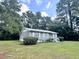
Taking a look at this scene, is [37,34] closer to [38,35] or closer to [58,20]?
[38,35]

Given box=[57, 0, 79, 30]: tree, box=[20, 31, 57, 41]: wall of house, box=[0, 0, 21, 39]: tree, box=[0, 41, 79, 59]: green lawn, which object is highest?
box=[57, 0, 79, 30]: tree

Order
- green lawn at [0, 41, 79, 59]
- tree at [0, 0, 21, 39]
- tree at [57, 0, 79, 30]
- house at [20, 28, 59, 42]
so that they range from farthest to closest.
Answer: tree at [57, 0, 79, 30] → tree at [0, 0, 21, 39] → house at [20, 28, 59, 42] → green lawn at [0, 41, 79, 59]

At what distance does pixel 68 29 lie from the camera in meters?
50.0

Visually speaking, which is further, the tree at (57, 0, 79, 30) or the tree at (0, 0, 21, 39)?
the tree at (57, 0, 79, 30)

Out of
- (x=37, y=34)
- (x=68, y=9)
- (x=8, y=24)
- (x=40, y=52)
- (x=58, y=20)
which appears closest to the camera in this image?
(x=40, y=52)

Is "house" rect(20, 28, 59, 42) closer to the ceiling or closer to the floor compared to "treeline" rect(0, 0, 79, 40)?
closer to the floor

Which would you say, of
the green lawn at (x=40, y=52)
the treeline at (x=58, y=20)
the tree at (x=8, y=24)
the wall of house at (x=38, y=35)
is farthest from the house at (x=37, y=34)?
the green lawn at (x=40, y=52)

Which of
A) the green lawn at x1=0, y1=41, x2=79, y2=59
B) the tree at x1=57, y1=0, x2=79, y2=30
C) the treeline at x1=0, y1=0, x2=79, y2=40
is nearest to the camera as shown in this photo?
the green lawn at x1=0, y1=41, x2=79, y2=59

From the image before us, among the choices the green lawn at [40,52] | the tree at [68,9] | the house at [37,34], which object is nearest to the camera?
the green lawn at [40,52]

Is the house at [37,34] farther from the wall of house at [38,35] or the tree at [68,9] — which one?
the tree at [68,9]

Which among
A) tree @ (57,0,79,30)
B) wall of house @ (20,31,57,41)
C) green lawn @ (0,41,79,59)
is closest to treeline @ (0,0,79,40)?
tree @ (57,0,79,30)

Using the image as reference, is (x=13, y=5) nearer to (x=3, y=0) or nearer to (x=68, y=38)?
(x=3, y=0)

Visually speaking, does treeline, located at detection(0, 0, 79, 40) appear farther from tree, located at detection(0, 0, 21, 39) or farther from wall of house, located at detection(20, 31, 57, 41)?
wall of house, located at detection(20, 31, 57, 41)

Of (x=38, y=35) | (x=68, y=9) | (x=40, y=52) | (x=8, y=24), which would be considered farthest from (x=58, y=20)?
(x=40, y=52)
